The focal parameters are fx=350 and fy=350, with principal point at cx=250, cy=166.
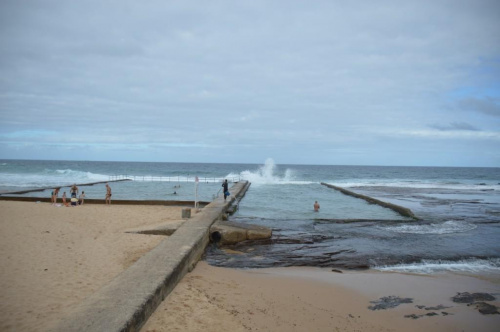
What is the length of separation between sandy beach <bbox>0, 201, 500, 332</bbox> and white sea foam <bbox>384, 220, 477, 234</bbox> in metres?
5.14

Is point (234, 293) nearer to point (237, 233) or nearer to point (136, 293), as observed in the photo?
point (136, 293)

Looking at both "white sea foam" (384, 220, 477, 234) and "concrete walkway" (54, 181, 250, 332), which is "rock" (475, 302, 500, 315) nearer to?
"concrete walkway" (54, 181, 250, 332)

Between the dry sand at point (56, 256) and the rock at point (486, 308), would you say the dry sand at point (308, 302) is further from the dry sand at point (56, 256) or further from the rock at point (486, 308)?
the dry sand at point (56, 256)

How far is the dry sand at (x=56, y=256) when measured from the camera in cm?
477

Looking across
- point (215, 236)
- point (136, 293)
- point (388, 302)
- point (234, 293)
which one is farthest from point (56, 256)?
point (388, 302)

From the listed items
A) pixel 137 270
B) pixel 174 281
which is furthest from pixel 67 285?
pixel 174 281

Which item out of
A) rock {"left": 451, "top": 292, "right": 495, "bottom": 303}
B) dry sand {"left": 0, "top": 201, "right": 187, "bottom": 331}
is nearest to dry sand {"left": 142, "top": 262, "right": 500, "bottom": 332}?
rock {"left": 451, "top": 292, "right": 495, "bottom": 303}

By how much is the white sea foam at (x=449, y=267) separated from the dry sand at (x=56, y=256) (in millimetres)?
5909

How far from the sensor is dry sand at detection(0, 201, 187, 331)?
477 cm

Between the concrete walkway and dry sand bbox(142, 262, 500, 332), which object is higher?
the concrete walkway

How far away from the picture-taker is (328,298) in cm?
598

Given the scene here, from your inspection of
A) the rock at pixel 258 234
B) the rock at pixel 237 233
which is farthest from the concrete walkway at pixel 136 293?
the rock at pixel 258 234

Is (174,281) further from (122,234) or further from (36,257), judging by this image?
(122,234)

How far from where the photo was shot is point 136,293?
4.81 metres
